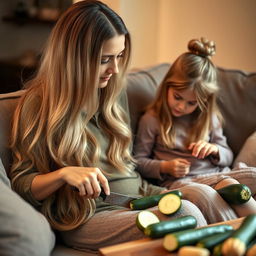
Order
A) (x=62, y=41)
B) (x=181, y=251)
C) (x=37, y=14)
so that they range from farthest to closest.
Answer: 1. (x=37, y=14)
2. (x=62, y=41)
3. (x=181, y=251)

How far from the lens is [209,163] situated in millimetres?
1910

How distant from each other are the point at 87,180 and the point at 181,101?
725 millimetres

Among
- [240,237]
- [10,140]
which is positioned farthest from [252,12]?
[240,237]

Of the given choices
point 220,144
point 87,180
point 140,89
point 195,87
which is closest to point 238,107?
point 220,144

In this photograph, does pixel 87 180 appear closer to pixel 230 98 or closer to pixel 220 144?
pixel 220 144

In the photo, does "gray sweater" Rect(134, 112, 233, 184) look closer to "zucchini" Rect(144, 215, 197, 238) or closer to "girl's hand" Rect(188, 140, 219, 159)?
"girl's hand" Rect(188, 140, 219, 159)

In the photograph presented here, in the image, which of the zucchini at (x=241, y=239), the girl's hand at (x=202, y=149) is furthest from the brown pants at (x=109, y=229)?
the girl's hand at (x=202, y=149)

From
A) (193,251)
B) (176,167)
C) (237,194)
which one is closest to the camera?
(193,251)

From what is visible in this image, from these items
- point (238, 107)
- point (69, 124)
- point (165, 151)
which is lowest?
point (165, 151)

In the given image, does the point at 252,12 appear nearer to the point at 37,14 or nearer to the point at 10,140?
the point at 37,14

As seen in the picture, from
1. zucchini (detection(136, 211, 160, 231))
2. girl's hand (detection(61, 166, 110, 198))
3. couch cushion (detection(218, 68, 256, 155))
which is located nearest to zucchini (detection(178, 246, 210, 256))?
zucchini (detection(136, 211, 160, 231))

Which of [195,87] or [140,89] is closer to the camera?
[195,87]

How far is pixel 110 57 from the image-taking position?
1.46 metres

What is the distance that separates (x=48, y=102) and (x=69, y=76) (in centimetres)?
11
